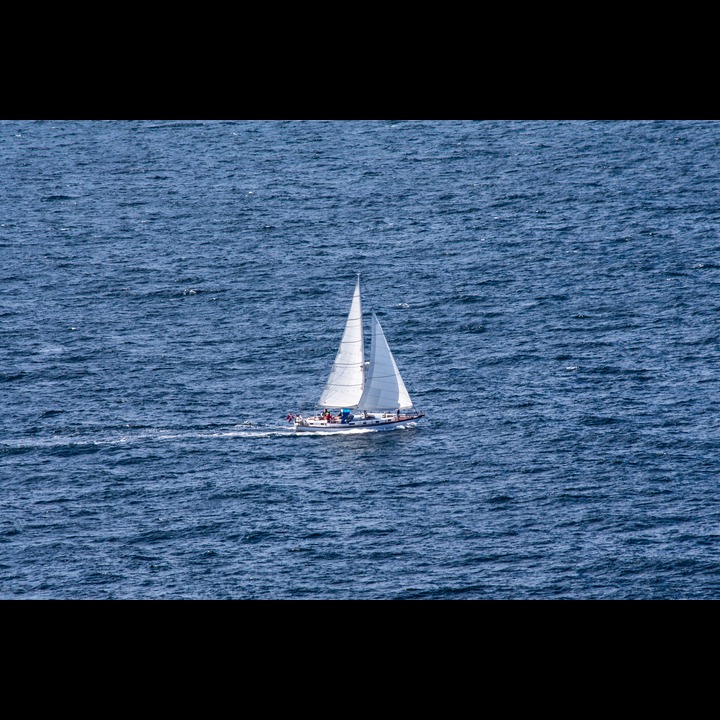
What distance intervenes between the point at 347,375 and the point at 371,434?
644 centimetres

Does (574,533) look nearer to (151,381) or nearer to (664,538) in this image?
(664,538)

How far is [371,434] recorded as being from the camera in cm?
13325

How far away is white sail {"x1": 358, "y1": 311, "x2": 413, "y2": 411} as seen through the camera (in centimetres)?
13288

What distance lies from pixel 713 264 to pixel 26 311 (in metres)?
90.6

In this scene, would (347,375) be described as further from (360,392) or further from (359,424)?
(359,424)

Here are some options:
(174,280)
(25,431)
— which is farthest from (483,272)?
(25,431)

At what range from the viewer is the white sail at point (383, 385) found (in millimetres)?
132875

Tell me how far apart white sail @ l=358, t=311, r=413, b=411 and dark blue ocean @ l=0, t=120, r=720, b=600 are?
Result: 332 centimetres

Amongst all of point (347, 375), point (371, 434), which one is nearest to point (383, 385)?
point (347, 375)

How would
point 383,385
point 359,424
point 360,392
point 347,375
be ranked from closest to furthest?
point 359,424 < point 383,385 < point 347,375 < point 360,392

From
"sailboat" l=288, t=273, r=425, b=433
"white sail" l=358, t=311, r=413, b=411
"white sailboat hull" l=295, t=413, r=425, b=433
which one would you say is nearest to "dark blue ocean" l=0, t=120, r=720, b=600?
"white sailboat hull" l=295, t=413, r=425, b=433

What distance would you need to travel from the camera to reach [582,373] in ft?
477

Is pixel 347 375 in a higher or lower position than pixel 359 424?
higher

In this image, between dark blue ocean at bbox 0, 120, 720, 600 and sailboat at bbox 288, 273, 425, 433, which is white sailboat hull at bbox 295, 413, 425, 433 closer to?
sailboat at bbox 288, 273, 425, 433
